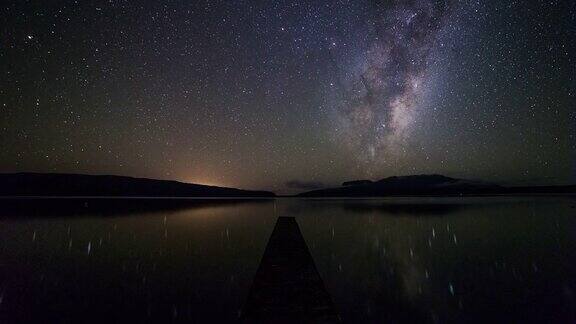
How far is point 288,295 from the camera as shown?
33.8 feet

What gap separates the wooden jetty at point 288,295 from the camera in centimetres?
862

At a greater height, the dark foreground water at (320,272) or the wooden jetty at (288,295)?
the wooden jetty at (288,295)

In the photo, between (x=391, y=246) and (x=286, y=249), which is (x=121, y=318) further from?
(x=391, y=246)

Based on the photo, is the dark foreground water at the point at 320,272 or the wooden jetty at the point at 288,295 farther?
the dark foreground water at the point at 320,272

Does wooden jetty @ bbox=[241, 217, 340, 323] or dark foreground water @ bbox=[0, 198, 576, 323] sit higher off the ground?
wooden jetty @ bbox=[241, 217, 340, 323]

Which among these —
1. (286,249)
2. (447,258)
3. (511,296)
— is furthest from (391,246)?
(511,296)

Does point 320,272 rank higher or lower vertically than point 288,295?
lower

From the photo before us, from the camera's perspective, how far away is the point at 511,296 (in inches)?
530

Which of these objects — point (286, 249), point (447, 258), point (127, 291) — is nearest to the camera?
point (127, 291)

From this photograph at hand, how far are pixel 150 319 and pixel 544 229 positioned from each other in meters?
36.7

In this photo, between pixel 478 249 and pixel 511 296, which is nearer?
pixel 511 296

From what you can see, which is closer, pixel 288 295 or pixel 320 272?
pixel 288 295

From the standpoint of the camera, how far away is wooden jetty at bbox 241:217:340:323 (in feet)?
28.3

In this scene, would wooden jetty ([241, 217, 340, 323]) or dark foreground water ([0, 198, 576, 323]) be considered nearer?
wooden jetty ([241, 217, 340, 323])
